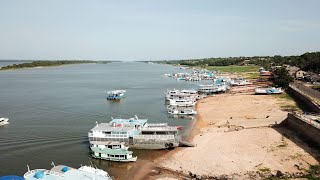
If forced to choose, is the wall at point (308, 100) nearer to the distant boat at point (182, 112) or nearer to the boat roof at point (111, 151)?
the distant boat at point (182, 112)

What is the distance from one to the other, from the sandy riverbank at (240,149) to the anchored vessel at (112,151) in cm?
394

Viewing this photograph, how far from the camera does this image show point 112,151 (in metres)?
39.4

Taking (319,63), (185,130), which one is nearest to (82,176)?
(185,130)

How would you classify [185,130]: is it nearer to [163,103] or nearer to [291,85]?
[163,103]

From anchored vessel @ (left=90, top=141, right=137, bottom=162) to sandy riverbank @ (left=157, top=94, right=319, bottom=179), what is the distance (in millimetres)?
3940

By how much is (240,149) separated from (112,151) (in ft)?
51.3

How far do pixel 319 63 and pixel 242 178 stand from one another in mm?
90426

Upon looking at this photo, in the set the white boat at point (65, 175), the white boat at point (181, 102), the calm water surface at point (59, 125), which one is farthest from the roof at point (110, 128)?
the white boat at point (181, 102)

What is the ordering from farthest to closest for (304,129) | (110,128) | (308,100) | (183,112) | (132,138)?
(183,112)
(308,100)
(110,128)
(132,138)
(304,129)

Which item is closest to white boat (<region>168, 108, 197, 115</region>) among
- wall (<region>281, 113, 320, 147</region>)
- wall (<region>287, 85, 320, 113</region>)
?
wall (<region>281, 113, 320, 147</region>)

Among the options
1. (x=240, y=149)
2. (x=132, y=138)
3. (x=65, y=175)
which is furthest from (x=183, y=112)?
(x=65, y=175)

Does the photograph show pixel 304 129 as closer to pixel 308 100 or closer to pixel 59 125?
pixel 308 100

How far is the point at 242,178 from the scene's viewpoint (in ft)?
103

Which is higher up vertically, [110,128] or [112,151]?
[110,128]
